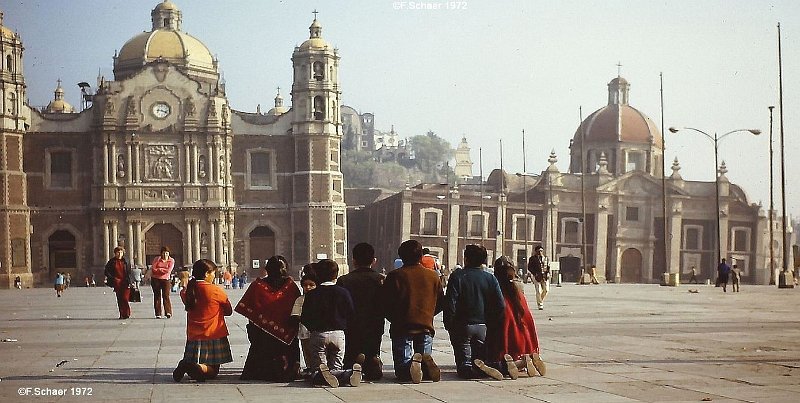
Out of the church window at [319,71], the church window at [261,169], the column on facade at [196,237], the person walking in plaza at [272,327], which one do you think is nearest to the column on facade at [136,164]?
the column on facade at [196,237]

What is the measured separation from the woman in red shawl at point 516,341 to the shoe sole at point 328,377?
5.48 feet

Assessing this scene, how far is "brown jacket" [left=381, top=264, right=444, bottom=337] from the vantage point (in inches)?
476

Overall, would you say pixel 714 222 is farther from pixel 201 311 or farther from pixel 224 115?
pixel 201 311

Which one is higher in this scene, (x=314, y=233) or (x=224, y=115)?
(x=224, y=115)

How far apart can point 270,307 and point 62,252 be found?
5976cm

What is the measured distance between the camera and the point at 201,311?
12188mm

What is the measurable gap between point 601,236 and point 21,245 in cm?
3510

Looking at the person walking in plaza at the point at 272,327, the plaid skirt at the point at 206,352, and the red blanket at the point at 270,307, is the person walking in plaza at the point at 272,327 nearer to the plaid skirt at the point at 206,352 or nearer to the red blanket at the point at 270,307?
the red blanket at the point at 270,307

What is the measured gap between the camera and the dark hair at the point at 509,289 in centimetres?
1244

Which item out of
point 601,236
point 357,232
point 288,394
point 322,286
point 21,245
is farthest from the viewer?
point 357,232

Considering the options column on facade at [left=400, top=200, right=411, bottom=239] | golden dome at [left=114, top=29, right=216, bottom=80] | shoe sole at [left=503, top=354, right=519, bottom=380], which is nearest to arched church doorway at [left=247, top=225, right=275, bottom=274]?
column on facade at [left=400, top=200, right=411, bottom=239]

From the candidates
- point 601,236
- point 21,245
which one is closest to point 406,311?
point 21,245

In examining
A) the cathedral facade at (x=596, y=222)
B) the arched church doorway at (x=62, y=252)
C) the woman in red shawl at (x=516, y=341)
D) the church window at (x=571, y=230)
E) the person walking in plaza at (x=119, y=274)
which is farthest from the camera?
the church window at (x=571, y=230)

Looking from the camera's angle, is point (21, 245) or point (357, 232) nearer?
point (21, 245)
